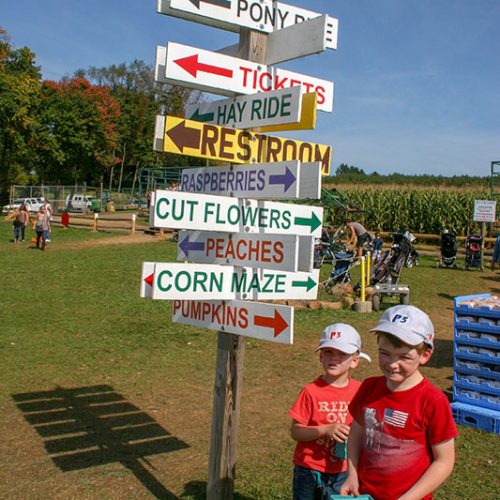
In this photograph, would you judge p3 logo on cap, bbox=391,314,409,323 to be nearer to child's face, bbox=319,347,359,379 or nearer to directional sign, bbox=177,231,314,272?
child's face, bbox=319,347,359,379

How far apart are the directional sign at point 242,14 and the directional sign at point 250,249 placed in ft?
4.48

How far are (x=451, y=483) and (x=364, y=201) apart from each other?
1148 inches

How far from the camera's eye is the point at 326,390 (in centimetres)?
332

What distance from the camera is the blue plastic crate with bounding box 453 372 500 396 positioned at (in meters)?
6.36

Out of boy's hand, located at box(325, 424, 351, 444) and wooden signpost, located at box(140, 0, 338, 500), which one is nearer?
boy's hand, located at box(325, 424, 351, 444)

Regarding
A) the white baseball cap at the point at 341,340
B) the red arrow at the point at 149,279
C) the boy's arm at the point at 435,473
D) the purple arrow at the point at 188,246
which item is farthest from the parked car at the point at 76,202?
the boy's arm at the point at 435,473

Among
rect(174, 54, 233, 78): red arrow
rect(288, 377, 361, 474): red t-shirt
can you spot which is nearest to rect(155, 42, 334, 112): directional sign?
rect(174, 54, 233, 78): red arrow

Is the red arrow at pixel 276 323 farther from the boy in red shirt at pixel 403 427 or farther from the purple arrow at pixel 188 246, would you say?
the boy in red shirt at pixel 403 427

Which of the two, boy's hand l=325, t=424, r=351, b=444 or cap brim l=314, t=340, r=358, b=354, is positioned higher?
cap brim l=314, t=340, r=358, b=354

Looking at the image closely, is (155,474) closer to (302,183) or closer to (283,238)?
(283,238)

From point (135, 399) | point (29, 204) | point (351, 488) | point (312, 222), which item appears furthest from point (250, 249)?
point (29, 204)

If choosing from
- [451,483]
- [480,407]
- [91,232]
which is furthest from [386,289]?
[91,232]

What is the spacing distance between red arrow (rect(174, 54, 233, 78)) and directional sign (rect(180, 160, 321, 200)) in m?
0.63

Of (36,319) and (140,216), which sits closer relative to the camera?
(36,319)
